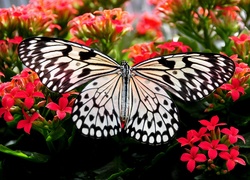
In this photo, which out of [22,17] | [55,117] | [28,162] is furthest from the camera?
[22,17]

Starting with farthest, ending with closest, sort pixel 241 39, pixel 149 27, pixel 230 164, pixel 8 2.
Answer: pixel 8 2, pixel 149 27, pixel 241 39, pixel 230 164

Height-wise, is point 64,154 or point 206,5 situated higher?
point 206,5

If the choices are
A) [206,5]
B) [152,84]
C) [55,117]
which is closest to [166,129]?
[152,84]

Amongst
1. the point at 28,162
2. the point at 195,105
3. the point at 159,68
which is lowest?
the point at 28,162

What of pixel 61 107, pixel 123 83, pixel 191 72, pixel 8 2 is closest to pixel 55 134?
pixel 61 107

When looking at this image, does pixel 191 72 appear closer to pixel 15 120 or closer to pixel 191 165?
pixel 191 165

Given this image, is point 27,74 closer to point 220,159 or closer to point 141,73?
point 141,73
